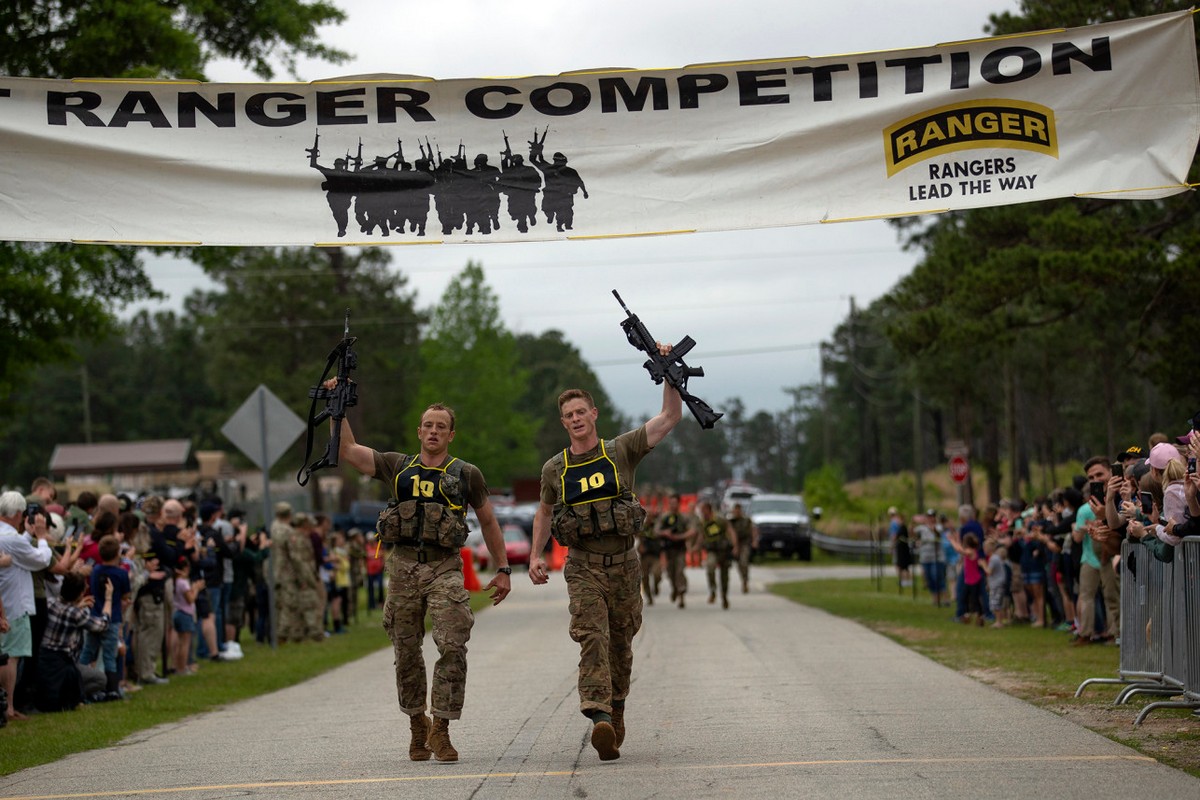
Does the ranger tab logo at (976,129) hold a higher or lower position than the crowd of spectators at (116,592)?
higher

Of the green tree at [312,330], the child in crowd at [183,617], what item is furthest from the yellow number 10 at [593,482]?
the green tree at [312,330]

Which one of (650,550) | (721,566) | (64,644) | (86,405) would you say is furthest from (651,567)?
(86,405)

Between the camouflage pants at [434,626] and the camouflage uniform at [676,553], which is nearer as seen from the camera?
the camouflage pants at [434,626]

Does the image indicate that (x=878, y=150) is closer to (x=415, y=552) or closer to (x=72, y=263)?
(x=415, y=552)

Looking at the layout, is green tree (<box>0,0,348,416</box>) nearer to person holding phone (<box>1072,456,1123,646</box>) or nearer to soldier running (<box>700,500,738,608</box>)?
soldier running (<box>700,500,738,608</box>)

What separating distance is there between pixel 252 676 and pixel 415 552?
7935mm

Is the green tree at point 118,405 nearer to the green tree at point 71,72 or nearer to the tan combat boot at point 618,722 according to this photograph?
the green tree at point 71,72

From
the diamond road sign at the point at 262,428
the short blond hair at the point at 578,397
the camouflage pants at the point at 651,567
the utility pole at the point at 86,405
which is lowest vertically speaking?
the camouflage pants at the point at 651,567

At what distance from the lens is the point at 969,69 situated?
8.95m

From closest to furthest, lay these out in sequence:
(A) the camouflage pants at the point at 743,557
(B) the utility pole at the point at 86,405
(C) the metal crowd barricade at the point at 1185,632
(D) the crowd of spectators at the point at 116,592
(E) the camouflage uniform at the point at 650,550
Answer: (C) the metal crowd barricade at the point at 1185,632 < (D) the crowd of spectators at the point at 116,592 < (E) the camouflage uniform at the point at 650,550 < (A) the camouflage pants at the point at 743,557 < (B) the utility pole at the point at 86,405

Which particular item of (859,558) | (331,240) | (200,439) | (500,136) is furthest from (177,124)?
(200,439)

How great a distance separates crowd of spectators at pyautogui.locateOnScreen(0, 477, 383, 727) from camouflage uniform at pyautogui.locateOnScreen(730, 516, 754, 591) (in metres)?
10.5

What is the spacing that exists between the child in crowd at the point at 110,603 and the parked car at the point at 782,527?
35705 millimetres

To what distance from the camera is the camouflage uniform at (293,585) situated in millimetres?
21188
